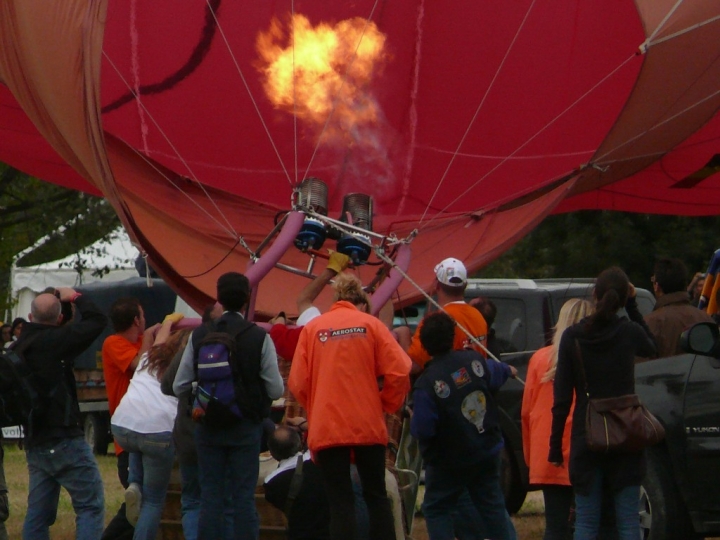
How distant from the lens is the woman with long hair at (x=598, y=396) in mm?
5039

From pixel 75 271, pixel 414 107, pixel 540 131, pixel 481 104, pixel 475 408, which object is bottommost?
pixel 475 408

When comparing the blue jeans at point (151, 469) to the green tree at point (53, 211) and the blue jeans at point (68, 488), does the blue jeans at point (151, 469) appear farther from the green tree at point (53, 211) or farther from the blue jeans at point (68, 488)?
the green tree at point (53, 211)

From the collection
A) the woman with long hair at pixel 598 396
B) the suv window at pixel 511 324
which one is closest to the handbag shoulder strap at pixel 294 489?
the woman with long hair at pixel 598 396

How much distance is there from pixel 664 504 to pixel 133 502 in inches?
105

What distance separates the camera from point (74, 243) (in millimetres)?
17578

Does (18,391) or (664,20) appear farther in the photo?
(664,20)

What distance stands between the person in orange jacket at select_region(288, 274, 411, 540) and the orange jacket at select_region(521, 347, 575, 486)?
0.58 metres

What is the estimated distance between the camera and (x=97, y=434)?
47.7 ft

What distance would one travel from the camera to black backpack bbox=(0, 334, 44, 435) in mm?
5977

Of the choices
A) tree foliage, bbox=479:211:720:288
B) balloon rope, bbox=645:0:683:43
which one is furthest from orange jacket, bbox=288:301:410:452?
tree foliage, bbox=479:211:720:288

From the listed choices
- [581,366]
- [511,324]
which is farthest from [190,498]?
[511,324]

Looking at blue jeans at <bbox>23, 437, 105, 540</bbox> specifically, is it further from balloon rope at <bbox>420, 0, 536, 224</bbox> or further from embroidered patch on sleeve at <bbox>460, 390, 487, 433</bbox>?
balloon rope at <bbox>420, 0, 536, 224</bbox>

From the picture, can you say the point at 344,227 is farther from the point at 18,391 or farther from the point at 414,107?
the point at 414,107

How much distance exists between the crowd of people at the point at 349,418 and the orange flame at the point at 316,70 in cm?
348
